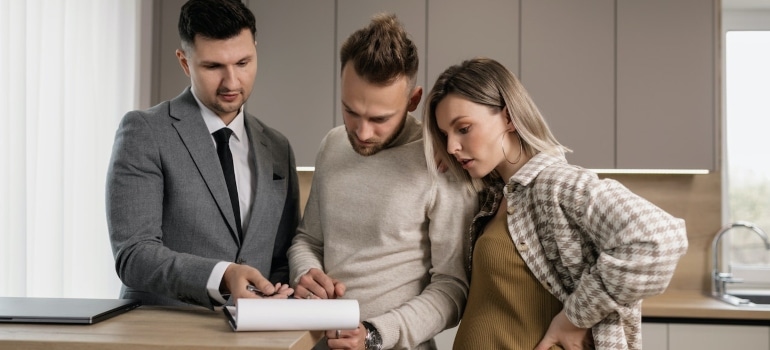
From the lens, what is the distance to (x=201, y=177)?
182 centimetres

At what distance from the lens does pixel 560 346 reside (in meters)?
1.62

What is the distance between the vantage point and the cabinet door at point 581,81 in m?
3.50

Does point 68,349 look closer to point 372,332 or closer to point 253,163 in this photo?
point 372,332

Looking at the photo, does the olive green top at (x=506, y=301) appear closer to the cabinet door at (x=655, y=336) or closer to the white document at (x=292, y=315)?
the white document at (x=292, y=315)

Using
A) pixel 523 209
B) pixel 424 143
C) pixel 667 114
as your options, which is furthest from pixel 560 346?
pixel 667 114

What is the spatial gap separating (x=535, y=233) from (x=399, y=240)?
32 cm

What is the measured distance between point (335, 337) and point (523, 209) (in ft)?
1.47

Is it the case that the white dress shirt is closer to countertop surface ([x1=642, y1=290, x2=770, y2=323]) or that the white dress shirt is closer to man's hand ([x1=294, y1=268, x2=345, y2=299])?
man's hand ([x1=294, y1=268, x2=345, y2=299])

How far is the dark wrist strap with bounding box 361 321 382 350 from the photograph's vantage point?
5.43ft

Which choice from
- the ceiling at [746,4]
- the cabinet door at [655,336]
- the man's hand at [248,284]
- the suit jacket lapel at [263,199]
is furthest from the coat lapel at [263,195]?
the ceiling at [746,4]

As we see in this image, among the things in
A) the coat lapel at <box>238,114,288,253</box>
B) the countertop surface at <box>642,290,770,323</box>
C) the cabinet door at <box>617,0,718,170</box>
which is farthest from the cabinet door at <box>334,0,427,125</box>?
the coat lapel at <box>238,114,288,253</box>

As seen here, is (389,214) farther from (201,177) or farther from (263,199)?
(201,177)

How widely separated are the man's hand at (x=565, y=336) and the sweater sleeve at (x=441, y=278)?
24 cm

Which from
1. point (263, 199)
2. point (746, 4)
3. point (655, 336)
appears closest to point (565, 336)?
point (263, 199)
